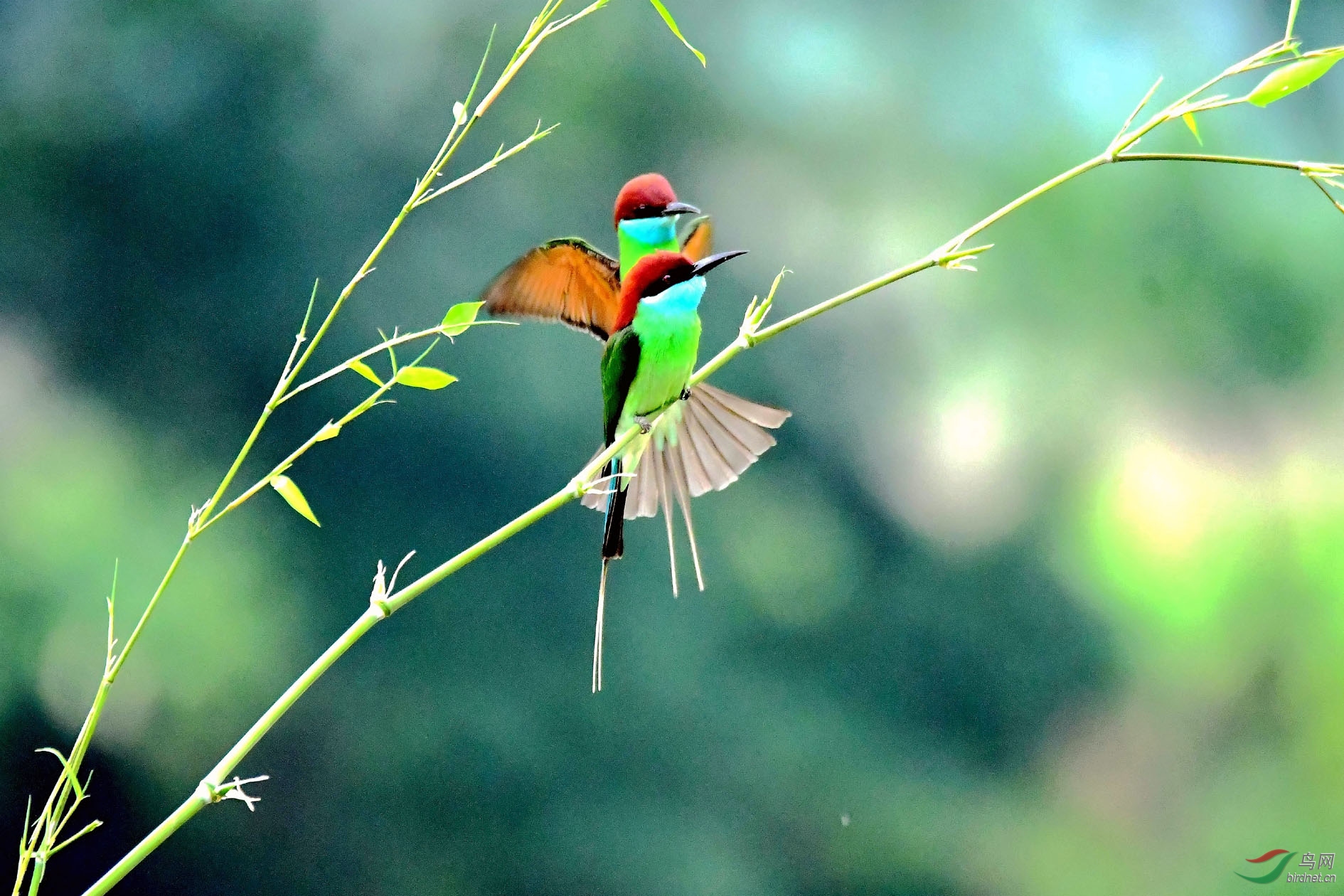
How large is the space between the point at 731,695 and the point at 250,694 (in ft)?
1.91

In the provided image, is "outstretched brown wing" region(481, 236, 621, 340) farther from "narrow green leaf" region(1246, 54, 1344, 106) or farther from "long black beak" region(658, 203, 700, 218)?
"narrow green leaf" region(1246, 54, 1344, 106)

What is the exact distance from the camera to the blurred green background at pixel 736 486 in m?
1.31

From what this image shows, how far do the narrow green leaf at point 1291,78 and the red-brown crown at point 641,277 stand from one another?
0.31 m

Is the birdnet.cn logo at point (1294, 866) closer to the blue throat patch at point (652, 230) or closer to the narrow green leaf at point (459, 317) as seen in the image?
the blue throat patch at point (652, 230)

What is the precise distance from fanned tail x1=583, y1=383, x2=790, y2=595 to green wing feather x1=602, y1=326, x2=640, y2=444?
4 cm

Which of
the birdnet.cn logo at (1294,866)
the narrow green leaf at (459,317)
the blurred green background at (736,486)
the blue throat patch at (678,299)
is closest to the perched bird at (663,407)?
the blue throat patch at (678,299)

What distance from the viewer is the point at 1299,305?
157 cm

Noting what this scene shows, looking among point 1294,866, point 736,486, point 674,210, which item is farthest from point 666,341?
point 1294,866

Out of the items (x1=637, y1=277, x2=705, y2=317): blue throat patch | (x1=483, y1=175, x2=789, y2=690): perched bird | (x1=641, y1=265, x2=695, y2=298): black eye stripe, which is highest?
(x1=641, y1=265, x2=695, y2=298): black eye stripe

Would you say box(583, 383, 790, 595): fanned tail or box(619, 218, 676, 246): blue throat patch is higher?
box(619, 218, 676, 246): blue throat patch

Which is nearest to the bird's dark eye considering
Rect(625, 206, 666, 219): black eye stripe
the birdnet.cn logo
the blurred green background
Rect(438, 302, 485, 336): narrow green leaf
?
Rect(625, 206, 666, 219): black eye stripe

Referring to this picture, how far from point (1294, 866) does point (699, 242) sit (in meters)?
1.25

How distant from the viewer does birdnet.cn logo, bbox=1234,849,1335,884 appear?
4.90 feet

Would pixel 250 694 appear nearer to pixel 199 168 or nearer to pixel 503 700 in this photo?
pixel 503 700
